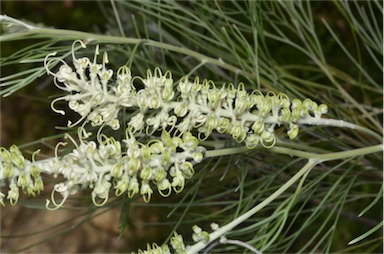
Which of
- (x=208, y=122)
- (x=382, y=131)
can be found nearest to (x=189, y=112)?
(x=208, y=122)

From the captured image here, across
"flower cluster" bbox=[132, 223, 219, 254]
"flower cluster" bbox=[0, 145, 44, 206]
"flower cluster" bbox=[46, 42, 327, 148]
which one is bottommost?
"flower cluster" bbox=[132, 223, 219, 254]

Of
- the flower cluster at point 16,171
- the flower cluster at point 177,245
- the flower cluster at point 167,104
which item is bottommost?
the flower cluster at point 177,245

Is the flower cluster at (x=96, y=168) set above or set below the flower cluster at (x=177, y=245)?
above

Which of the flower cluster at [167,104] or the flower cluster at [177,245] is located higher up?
the flower cluster at [167,104]

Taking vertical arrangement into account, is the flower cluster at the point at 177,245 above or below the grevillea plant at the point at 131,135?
below

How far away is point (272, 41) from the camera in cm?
91

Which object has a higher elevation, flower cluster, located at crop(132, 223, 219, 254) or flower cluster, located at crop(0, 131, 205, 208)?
flower cluster, located at crop(0, 131, 205, 208)

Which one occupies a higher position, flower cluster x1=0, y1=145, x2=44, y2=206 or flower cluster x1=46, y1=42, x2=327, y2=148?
flower cluster x1=46, y1=42, x2=327, y2=148

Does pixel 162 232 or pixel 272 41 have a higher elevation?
pixel 272 41

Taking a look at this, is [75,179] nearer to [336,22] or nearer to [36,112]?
[336,22]

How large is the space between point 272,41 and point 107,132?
1.54 feet

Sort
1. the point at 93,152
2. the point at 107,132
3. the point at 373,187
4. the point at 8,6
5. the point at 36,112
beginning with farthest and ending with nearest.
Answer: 1. the point at 36,112
2. the point at 8,6
3. the point at 373,187
4. the point at 107,132
5. the point at 93,152

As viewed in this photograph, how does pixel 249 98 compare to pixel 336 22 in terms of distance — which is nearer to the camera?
pixel 249 98

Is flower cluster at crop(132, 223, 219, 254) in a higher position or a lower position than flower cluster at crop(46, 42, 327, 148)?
lower
